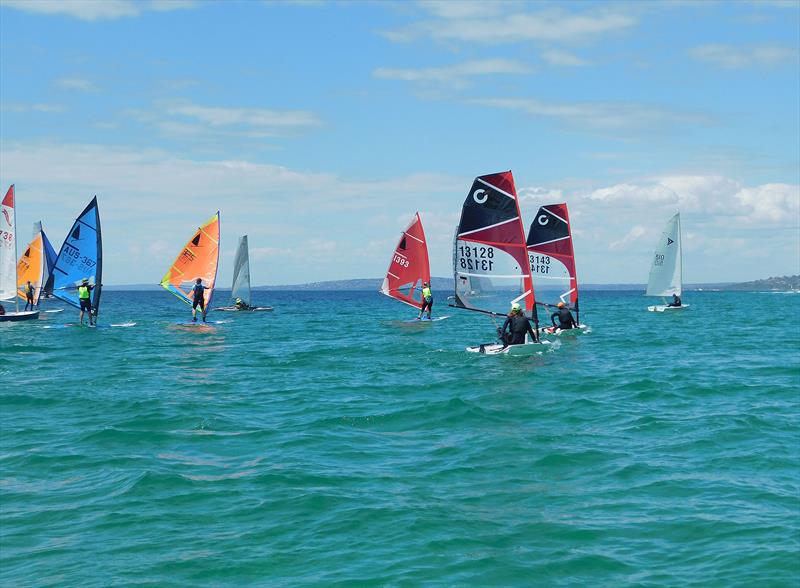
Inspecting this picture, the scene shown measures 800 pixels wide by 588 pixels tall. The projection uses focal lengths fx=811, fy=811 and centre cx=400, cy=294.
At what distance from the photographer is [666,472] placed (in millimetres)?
11523

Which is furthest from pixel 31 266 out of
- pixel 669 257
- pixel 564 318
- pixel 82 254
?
pixel 669 257

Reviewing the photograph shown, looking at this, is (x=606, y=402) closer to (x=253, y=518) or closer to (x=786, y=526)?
(x=786, y=526)

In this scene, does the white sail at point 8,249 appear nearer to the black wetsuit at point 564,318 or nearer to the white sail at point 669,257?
the black wetsuit at point 564,318

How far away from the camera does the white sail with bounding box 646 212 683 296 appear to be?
59.4 meters

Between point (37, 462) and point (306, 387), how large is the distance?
28.9 ft

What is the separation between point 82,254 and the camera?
37.2m

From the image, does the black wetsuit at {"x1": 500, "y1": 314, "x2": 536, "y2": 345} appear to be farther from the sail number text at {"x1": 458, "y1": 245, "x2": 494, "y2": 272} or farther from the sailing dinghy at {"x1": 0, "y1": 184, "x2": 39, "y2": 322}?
the sailing dinghy at {"x1": 0, "y1": 184, "x2": 39, "y2": 322}

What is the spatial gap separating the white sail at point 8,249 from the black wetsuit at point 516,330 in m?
26.5

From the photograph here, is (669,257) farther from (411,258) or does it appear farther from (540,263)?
(540,263)

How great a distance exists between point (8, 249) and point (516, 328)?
27609 millimetres

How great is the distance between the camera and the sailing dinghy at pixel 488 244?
88.1 feet

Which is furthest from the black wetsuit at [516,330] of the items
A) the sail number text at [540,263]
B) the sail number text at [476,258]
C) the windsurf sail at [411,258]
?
the windsurf sail at [411,258]

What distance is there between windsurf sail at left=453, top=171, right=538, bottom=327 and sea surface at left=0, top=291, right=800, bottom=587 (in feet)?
15.1

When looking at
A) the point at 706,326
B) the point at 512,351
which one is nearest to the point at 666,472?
the point at 512,351
